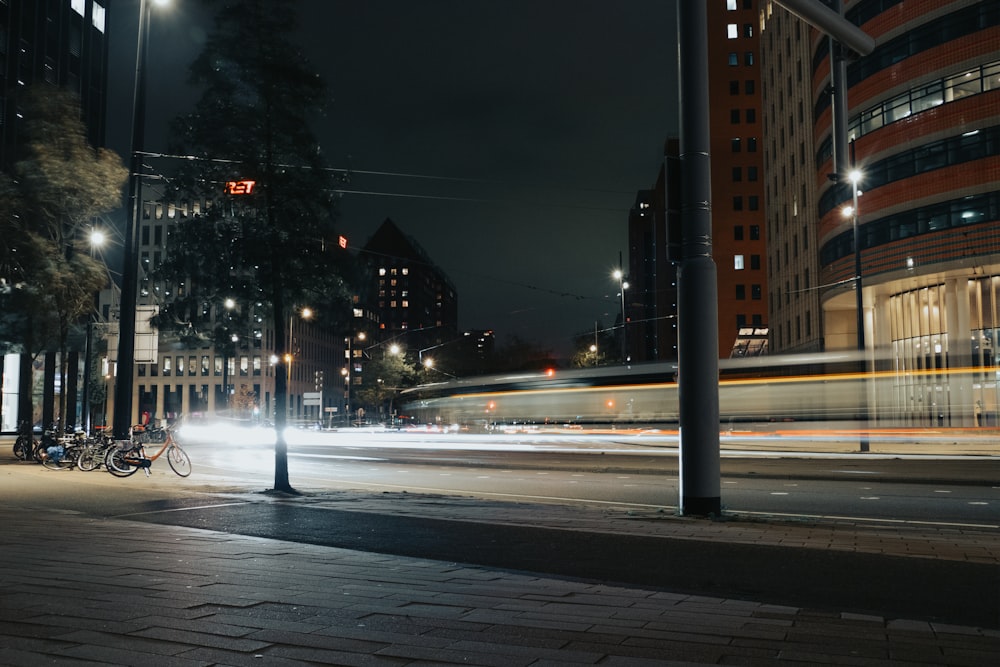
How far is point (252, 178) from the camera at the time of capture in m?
16.2

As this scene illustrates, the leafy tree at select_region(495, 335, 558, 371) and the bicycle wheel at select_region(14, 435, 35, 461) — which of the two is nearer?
the bicycle wheel at select_region(14, 435, 35, 461)

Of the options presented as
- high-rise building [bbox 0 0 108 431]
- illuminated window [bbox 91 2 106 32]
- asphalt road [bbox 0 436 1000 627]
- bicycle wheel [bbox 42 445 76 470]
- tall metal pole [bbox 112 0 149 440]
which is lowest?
asphalt road [bbox 0 436 1000 627]

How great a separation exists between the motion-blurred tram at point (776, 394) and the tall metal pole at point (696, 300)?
62.7 ft

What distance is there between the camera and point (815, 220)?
61719 mm

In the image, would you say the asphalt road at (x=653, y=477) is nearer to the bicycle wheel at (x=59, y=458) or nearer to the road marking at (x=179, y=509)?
the bicycle wheel at (x=59, y=458)

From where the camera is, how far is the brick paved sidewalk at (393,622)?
4.61 m

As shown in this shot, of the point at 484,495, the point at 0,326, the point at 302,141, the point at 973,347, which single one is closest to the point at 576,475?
the point at 484,495

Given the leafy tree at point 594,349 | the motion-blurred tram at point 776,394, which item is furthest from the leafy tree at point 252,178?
the leafy tree at point 594,349

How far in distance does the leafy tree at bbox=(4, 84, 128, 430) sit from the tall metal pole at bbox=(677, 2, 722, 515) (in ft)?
68.6

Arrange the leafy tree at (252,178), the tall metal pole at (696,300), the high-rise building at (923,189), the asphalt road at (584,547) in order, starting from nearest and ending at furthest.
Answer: the asphalt road at (584,547) → the tall metal pole at (696,300) → the leafy tree at (252,178) → the high-rise building at (923,189)

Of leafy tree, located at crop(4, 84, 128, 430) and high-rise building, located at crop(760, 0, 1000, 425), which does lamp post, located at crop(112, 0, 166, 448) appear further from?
high-rise building, located at crop(760, 0, 1000, 425)

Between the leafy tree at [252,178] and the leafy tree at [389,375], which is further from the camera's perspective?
the leafy tree at [389,375]

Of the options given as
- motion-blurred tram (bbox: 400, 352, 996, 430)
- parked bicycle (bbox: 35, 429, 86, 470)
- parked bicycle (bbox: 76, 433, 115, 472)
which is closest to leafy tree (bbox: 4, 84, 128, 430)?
parked bicycle (bbox: 35, 429, 86, 470)

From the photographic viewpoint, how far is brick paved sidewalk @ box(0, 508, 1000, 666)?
15.1 feet
